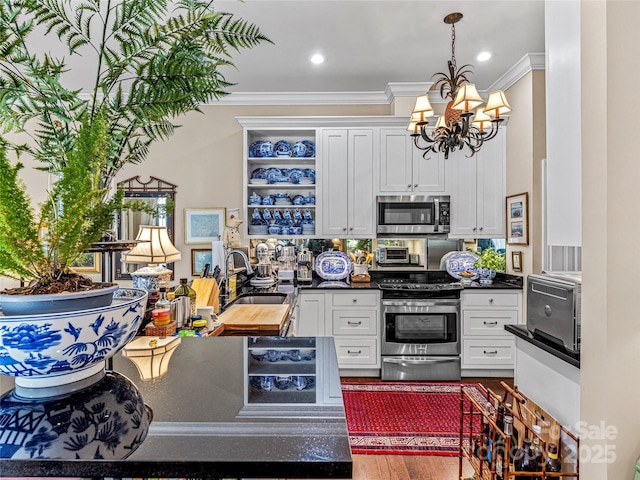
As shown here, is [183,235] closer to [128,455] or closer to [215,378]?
[215,378]

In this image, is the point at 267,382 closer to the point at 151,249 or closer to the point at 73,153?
the point at 73,153

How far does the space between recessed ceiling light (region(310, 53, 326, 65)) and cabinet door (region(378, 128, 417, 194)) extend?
95 cm

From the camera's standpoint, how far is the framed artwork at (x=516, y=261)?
355cm

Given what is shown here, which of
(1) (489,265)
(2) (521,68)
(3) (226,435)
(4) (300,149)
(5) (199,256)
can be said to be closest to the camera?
(3) (226,435)

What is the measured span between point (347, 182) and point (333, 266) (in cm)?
92

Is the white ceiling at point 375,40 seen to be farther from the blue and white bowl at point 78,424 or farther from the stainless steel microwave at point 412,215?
the blue and white bowl at point 78,424

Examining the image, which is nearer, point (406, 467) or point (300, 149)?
point (406, 467)

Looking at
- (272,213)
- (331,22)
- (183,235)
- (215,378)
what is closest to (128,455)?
(215,378)

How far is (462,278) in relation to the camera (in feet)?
12.6

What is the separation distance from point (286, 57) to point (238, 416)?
10.7 feet

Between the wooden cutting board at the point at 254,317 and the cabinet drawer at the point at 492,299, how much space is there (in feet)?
6.38

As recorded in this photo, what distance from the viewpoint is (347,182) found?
3.85 m

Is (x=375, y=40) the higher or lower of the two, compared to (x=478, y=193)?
higher

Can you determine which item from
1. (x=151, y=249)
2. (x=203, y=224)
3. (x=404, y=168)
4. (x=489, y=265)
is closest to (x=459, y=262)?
(x=489, y=265)
